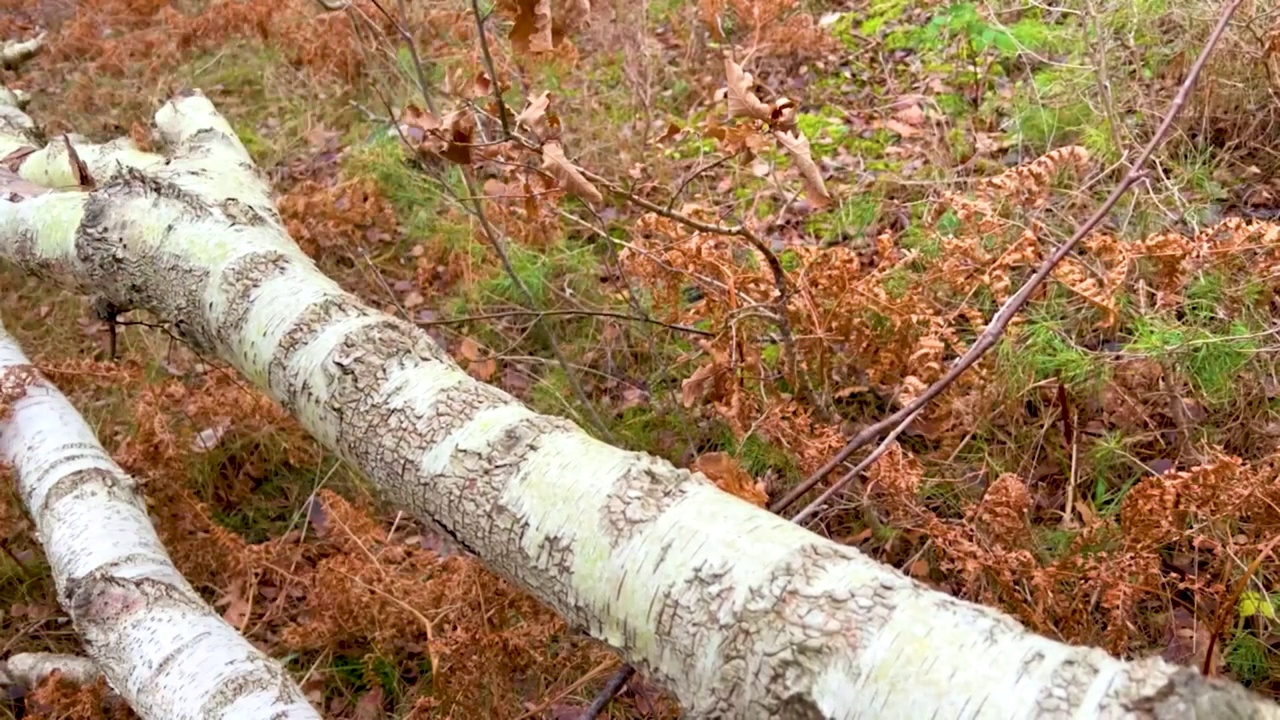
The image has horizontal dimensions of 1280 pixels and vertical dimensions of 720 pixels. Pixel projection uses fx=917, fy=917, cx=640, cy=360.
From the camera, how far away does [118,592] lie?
2061 millimetres

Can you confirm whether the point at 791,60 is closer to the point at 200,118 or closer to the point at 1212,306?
the point at 1212,306

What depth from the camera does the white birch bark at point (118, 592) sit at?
178 centimetres

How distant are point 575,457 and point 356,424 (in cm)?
48

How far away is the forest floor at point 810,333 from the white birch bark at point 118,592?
461mm

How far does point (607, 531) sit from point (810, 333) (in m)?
1.54

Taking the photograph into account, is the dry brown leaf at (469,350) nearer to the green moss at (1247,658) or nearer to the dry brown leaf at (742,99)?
the dry brown leaf at (742,99)

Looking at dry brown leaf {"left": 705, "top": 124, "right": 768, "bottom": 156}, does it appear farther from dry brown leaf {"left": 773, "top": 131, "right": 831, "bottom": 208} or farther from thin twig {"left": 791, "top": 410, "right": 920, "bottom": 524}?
thin twig {"left": 791, "top": 410, "right": 920, "bottom": 524}

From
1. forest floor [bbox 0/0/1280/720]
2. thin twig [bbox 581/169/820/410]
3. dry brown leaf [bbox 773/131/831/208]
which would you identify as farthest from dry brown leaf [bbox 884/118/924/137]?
dry brown leaf [bbox 773/131/831/208]

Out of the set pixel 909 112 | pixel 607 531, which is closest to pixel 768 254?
pixel 607 531

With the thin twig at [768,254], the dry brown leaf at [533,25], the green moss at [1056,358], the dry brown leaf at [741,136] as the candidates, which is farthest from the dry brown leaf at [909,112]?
the dry brown leaf at [533,25]

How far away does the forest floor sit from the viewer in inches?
83.9

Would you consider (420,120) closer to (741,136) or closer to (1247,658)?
(741,136)

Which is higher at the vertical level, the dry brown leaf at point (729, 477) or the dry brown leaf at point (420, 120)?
the dry brown leaf at point (420, 120)

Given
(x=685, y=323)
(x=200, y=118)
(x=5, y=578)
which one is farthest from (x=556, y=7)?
(x=5, y=578)
